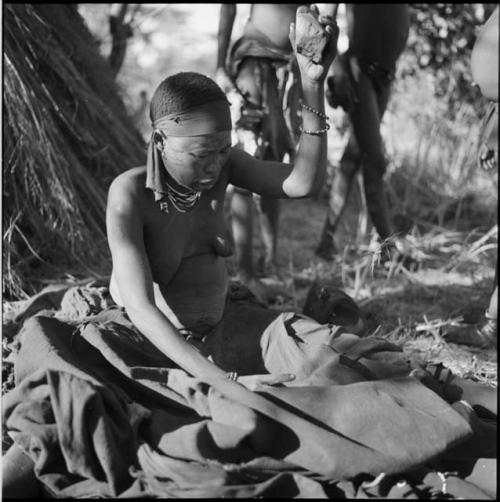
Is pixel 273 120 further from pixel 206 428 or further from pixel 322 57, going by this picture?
pixel 206 428

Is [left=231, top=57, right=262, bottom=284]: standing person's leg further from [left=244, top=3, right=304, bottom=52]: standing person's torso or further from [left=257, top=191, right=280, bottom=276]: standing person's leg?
[left=257, top=191, right=280, bottom=276]: standing person's leg

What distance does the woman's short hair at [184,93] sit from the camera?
2521mm

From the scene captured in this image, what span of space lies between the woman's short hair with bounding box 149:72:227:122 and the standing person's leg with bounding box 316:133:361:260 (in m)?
2.27

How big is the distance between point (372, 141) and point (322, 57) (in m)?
2.10

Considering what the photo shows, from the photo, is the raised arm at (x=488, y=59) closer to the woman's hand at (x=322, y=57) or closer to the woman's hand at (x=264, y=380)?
the woman's hand at (x=322, y=57)

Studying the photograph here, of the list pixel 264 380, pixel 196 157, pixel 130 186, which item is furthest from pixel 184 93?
pixel 264 380

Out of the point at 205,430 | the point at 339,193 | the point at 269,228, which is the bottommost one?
the point at 205,430

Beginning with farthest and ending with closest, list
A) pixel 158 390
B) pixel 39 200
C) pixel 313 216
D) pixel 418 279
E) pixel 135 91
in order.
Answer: pixel 135 91
pixel 313 216
pixel 418 279
pixel 39 200
pixel 158 390

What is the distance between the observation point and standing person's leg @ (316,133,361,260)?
15.7 feet

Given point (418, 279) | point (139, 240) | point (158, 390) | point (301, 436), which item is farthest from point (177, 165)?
point (418, 279)

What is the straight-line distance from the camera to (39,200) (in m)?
4.18

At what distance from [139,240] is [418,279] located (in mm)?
2266

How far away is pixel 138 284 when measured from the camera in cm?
248

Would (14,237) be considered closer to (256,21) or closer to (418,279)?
(256,21)
